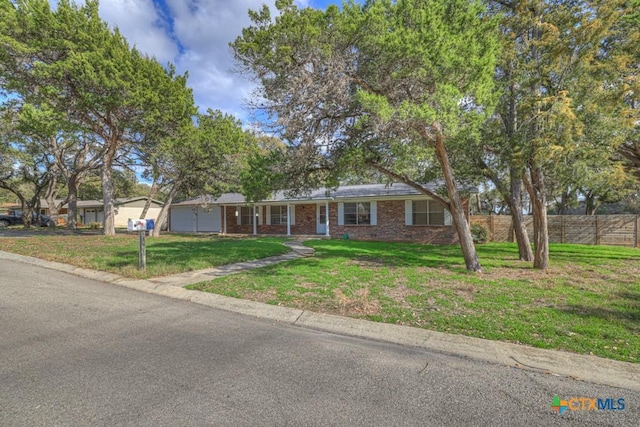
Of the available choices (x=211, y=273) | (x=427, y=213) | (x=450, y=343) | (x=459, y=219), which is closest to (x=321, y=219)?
(x=427, y=213)

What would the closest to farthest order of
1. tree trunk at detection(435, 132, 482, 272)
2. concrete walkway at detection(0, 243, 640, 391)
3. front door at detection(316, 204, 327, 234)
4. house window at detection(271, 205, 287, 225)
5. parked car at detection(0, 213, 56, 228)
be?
concrete walkway at detection(0, 243, 640, 391) → tree trunk at detection(435, 132, 482, 272) → front door at detection(316, 204, 327, 234) → house window at detection(271, 205, 287, 225) → parked car at detection(0, 213, 56, 228)

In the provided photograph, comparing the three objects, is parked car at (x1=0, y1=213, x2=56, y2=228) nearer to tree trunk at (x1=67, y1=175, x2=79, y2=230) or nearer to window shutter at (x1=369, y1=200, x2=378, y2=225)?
tree trunk at (x1=67, y1=175, x2=79, y2=230)

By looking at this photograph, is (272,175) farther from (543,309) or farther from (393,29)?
(543,309)

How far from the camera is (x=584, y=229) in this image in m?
16.3

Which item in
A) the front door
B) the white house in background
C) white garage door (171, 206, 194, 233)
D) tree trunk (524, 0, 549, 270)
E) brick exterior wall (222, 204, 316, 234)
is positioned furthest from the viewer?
the white house in background

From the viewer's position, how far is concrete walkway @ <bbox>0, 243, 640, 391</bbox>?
11.6 ft

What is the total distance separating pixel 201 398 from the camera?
2.91m

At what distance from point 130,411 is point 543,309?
6.03 m

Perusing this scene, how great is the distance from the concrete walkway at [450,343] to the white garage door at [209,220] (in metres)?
18.9

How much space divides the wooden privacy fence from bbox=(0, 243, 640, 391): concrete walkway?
14.2 metres

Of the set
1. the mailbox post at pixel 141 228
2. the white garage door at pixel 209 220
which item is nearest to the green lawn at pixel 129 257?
the mailbox post at pixel 141 228

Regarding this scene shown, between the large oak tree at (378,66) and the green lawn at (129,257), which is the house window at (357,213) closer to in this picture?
the green lawn at (129,257)

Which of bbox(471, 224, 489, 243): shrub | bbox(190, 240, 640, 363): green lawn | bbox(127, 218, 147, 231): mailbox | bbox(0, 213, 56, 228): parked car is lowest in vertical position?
bbox(190, 240, 640, 363): green lawn

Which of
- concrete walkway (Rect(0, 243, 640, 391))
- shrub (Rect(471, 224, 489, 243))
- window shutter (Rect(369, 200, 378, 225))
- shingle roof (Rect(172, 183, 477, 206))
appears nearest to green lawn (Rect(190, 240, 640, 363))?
concrete walkway (Rect(0, 243, 640, 391))
